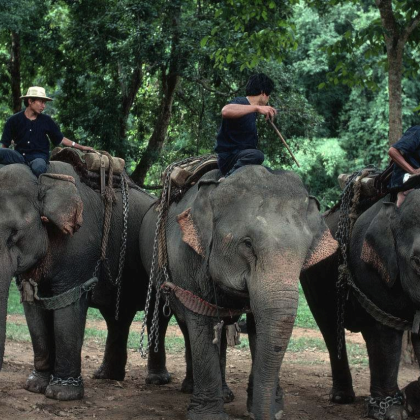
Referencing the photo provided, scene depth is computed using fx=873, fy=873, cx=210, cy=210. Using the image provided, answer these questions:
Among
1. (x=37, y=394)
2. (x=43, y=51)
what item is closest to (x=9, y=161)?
(x=37, y=394)

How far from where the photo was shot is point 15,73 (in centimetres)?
1555

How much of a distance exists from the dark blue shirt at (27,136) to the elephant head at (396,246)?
9.85ft

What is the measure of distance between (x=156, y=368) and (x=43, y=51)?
8049mm

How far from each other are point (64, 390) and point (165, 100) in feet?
28.8

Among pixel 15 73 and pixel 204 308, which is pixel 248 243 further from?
pixel 15 73

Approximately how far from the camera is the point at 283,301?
223 inches

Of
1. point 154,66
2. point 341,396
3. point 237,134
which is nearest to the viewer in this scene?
point 237,134

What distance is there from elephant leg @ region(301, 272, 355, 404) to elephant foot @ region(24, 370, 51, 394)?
256 centimetres

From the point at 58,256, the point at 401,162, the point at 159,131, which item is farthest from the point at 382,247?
the point at 159,131

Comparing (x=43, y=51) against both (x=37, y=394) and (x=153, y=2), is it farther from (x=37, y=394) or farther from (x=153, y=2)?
(x=37, y=394)

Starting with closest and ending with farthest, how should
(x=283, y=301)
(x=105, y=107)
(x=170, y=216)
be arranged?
1. (x=283, y=301)
2. (x=170, y=216)
3. (x=105, y=107)

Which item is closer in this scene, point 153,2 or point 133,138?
point 153,2

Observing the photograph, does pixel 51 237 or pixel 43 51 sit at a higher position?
pixel 43 51

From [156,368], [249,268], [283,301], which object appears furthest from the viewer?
[156,368]
